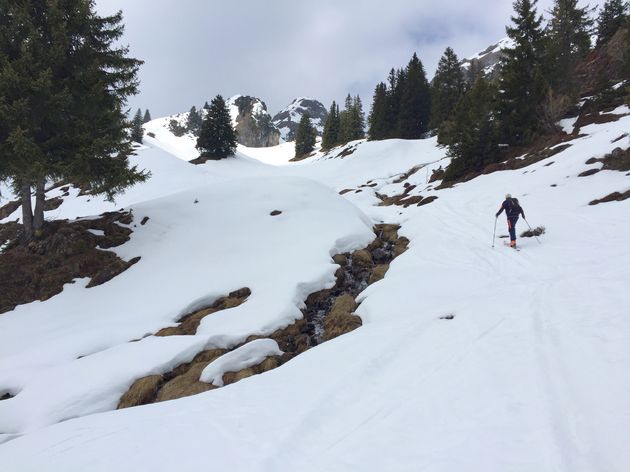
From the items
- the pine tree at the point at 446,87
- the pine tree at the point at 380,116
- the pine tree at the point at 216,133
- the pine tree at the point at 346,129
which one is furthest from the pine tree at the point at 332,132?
the pine tree at the point at 216,133

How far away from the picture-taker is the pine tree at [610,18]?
135 ft

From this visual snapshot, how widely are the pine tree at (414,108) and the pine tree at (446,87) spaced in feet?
13.1

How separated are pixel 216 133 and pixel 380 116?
30.6 m

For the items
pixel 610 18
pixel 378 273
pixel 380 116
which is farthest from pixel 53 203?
pixel 610 18

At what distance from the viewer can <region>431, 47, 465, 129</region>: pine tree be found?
5194cm

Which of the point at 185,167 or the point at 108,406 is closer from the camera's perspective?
the point at 108,406

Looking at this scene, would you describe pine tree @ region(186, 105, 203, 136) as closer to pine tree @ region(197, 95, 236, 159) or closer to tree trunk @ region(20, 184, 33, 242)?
pine tree @ region(197, 95, 236, 159)

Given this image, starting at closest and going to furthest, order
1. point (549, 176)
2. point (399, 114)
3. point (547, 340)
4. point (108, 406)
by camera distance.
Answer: point (547, 340) → point (108, 406) → point (549, 176) → point (399, 114)

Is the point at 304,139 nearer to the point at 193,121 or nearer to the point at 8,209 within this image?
the point at 8,209

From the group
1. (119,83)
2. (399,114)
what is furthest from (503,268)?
(399,114)

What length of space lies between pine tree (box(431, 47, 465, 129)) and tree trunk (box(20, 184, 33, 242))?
50.7m

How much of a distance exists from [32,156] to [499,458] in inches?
589

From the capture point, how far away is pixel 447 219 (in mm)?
17891

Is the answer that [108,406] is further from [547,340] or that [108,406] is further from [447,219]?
[447,219]
